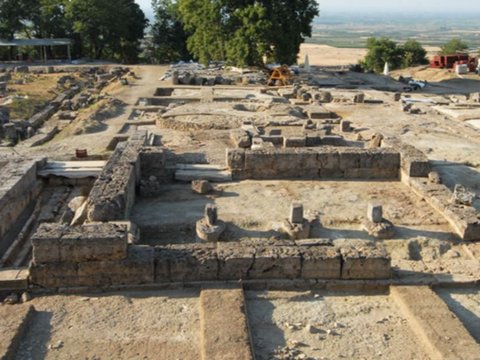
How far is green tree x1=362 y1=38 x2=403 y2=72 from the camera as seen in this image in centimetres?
5769

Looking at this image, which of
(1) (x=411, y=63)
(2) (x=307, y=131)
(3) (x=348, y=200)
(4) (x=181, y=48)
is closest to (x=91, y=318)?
(3) (x=348, y=200)

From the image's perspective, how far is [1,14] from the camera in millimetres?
47406

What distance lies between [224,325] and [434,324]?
8.83 ft

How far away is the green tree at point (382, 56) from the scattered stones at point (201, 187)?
4822 cm

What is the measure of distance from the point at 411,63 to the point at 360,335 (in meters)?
54.9

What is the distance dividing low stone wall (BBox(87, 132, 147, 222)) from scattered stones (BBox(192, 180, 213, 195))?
1312mm

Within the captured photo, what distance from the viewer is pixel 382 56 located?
190ft

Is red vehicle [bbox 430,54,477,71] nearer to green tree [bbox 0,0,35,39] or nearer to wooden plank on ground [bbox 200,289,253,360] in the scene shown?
green tree [bbox 0,0,35,39]

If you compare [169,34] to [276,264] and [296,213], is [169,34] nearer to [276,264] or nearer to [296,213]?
[296,213]

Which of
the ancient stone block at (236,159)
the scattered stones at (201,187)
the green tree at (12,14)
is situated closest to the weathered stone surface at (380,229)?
the scattered stones at (201,187)

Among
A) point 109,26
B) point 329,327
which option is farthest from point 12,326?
point 109,26

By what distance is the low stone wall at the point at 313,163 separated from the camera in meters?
13.3

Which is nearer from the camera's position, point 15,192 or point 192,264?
point 192,264

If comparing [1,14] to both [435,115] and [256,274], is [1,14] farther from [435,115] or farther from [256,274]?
[256,274]
